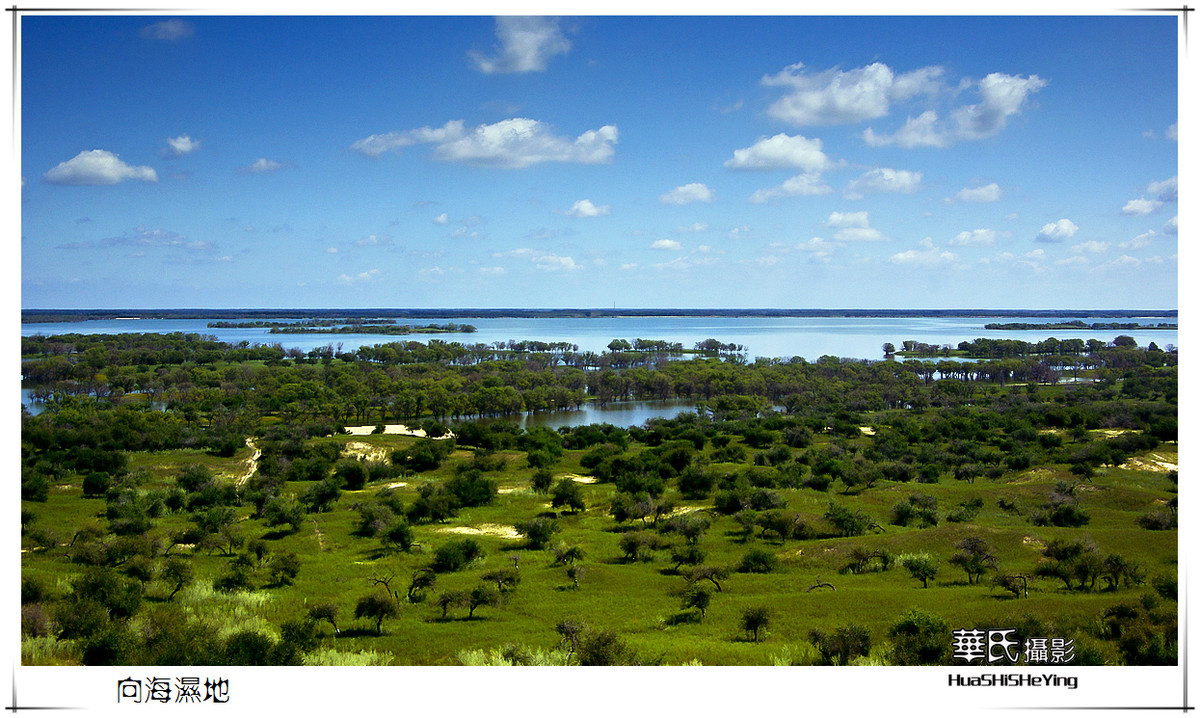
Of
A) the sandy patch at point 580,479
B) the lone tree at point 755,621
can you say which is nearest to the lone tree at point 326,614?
the lone tree at point 755,621

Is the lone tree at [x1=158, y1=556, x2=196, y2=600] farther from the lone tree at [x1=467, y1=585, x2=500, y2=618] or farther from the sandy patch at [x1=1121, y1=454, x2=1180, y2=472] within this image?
the sandy patch at [x1=1121, y1=454, x2=1180, y2=472]

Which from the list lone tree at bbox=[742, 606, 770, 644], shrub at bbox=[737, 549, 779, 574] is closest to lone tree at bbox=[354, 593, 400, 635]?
lone tree at bbox=[742, 606, 770, 644]

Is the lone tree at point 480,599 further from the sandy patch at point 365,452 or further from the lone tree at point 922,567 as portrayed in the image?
the sandy patch at point 365,452

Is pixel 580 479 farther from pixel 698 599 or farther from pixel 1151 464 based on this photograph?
pixel 1151 464
